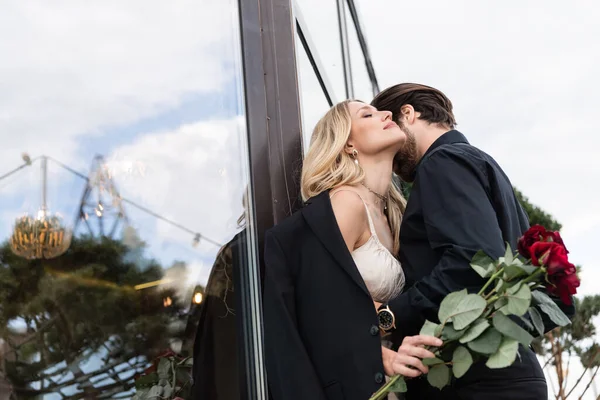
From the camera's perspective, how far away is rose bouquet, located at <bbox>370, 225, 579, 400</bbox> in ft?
5.05

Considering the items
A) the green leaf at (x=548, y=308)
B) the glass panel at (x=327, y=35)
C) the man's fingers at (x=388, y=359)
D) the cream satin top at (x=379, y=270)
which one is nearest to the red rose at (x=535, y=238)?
the green leaf at (x=548, y=308)

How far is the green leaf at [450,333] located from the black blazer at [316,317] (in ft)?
1.11

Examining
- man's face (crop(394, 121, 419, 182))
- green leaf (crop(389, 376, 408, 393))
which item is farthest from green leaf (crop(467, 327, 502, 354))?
man's face (crop(394, 121, 419, 182))

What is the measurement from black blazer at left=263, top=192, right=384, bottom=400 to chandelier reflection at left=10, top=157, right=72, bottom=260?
72 cm

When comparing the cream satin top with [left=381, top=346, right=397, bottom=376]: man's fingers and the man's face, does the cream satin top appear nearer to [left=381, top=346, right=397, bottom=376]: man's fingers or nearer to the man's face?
[left=381, top=346, right=397, bottom=376]: man's fingers

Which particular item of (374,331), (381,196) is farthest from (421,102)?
(374,331)

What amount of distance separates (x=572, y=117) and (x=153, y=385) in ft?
28.3

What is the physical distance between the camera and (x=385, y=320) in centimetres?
200

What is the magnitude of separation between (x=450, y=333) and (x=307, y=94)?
1.54 metres

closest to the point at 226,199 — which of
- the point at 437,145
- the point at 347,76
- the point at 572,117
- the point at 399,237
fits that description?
the point at 399,237

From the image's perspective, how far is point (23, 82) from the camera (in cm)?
142

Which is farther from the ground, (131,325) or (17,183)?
(17,183)

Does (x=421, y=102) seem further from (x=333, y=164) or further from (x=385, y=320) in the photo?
(x=385, y=320)

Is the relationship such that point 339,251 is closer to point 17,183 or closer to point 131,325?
point 131,325
